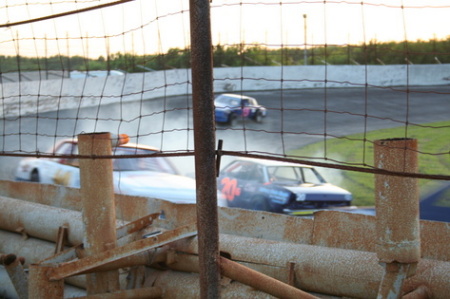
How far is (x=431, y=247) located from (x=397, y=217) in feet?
3.64

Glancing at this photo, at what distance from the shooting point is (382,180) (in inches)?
141

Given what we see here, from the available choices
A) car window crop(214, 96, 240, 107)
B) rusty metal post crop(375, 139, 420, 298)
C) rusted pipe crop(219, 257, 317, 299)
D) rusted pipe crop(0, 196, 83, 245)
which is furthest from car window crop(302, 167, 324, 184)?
car window crop(214, 96, 240, 107)

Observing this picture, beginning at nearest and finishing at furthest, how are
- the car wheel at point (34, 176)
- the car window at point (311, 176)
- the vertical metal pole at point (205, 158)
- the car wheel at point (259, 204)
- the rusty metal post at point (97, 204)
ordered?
1. the vertical metal pole at point (205, 158)
2. the rusty metal post at point (97, 204)
3. the car wheel at point (259, 204)
4. the car wheel at point (34, 176)
5. the car window at point (311, 176)

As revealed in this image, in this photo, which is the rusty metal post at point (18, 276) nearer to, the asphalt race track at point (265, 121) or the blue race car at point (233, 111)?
the asphalt race track at point (265, 121)

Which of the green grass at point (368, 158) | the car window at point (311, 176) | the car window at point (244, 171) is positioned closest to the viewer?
the car window at point (244, 171)

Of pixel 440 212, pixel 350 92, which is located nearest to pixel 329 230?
pixel 440 212

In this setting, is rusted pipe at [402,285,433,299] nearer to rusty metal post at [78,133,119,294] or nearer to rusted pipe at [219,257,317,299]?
rusted pipe at [219,257,317,299]

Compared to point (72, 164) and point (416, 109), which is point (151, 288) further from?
point (416, 109)

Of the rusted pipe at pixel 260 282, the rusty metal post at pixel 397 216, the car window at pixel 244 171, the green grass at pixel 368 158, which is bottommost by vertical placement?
the green grass at pixel 368 158

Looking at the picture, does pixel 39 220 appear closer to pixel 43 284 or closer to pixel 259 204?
pixel 43 284

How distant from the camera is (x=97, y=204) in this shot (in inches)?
188

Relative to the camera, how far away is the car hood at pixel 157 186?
934 cm

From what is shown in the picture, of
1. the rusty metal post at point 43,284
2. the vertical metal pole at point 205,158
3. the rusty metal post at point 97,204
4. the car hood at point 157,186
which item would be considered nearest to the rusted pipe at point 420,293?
the vertical metal pole at point 205,158

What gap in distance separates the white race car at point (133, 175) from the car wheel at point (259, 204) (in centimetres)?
82
